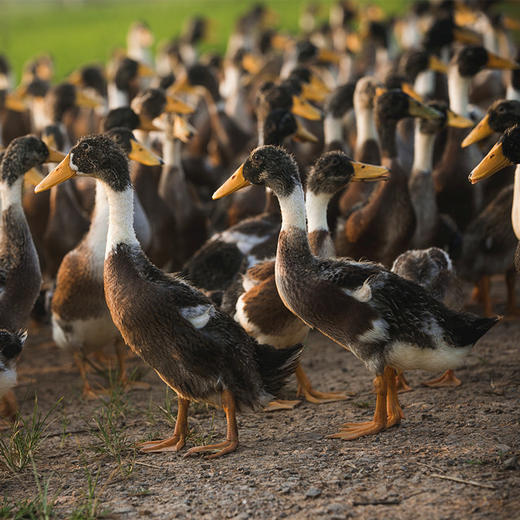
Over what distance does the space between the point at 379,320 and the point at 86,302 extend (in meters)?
2.37

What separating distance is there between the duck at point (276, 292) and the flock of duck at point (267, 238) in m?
0.01

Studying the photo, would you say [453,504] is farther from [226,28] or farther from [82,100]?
[226,28]

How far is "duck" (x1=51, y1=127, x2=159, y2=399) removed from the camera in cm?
609

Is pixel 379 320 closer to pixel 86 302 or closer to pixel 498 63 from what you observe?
pixel 86 302

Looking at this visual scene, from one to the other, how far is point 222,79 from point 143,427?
11.6 m

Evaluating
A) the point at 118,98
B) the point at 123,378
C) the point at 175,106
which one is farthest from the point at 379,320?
the point at 118,98

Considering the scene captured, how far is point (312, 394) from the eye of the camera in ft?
18.6

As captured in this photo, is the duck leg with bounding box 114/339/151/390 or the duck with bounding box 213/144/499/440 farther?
the duck leg with bounding box 114/339/151/390

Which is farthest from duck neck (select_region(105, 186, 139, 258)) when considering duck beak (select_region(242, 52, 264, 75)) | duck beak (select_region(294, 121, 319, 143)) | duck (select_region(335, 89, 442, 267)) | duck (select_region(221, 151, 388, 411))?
duck beak (select_region(242, 52, 264, 75))

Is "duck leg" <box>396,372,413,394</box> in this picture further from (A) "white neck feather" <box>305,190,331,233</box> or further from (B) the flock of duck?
(A) "white neck feather" <box>305,190,331,233</box>

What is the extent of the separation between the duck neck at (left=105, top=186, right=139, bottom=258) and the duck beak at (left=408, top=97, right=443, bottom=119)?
Answer: 9.75 feet

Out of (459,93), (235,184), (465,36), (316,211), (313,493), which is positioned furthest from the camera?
(465,36)

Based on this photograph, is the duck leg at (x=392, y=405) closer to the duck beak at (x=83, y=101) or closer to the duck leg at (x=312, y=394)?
the duck leg at (x=312, y=394)

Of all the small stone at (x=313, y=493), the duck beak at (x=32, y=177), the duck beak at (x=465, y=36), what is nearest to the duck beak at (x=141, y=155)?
the duck beak at (x=32, y=177)
